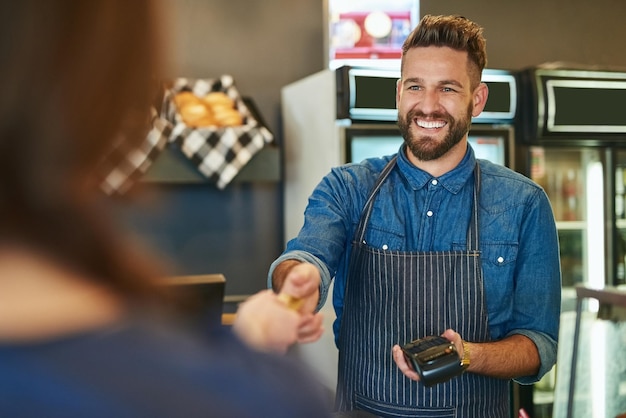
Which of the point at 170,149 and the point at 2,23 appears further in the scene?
the point at 170,149

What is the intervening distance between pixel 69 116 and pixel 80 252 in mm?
73

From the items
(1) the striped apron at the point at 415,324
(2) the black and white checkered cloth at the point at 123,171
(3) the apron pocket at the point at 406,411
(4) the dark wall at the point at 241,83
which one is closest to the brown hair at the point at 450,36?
(1) the striped apron at the point at 415,324

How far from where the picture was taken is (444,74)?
1964mm

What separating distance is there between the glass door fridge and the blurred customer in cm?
342

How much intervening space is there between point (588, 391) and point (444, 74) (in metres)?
1.43

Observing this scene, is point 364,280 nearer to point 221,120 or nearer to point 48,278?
point 48,278

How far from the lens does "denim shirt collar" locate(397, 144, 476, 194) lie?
76.3 inches

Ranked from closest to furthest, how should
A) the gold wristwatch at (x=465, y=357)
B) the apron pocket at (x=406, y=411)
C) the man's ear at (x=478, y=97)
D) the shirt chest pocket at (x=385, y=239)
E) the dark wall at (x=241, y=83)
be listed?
1. the gold wristwatch at (x=465, y=357)
2. the apron pocket at (x=406, y=411)
3. the shirt chest pocket at (x=385, y=239)
4. the man's ear at (x=478, y=97)
5. the dark wall at (x=241, y=83)

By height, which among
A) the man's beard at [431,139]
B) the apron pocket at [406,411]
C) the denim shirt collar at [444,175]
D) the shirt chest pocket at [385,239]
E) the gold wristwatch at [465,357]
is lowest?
the apron pocket at [406,411]

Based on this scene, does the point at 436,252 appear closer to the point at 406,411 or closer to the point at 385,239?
the point at 385,239

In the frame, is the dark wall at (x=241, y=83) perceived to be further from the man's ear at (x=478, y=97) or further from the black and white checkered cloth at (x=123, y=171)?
the black and white checkered cloth at (x=123, y=171)

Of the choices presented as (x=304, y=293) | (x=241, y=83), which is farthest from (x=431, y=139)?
(x=241, y=83)

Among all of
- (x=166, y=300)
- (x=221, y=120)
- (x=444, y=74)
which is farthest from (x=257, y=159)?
(x=166, y=300)

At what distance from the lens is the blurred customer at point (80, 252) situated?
0.38 meters
